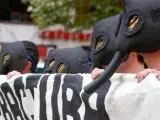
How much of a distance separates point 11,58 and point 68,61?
0.66 metres

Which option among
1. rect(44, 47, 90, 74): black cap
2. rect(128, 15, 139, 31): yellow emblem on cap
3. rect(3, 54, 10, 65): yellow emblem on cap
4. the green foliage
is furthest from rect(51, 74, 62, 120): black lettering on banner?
the green foliage

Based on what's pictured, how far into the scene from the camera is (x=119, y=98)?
2082 mm

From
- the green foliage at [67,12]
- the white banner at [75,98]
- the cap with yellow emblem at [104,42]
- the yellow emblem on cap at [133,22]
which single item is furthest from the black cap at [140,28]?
the green foliage at [67,12]

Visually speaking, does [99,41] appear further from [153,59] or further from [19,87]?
[19,87]

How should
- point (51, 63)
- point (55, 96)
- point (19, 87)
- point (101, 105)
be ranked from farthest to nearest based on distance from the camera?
point (51, 63), point (19, 87), point (55, 96), point (101, 105)

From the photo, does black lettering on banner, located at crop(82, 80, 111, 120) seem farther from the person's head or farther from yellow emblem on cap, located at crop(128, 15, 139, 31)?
the person's head

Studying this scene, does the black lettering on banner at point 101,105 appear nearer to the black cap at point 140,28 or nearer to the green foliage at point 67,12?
the black cap at point 140,28

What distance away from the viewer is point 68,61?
10.1 feet

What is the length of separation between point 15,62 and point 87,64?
66 cm

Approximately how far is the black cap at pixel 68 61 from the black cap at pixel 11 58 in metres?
0.44

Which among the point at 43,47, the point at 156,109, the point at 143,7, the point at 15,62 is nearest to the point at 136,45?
the point at 143,7

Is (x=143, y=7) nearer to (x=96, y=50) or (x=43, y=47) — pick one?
(x=96, y=50)

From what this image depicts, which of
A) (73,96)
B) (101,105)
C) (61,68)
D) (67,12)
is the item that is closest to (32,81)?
(61,68)

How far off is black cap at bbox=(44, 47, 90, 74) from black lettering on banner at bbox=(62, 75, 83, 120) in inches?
20.7
